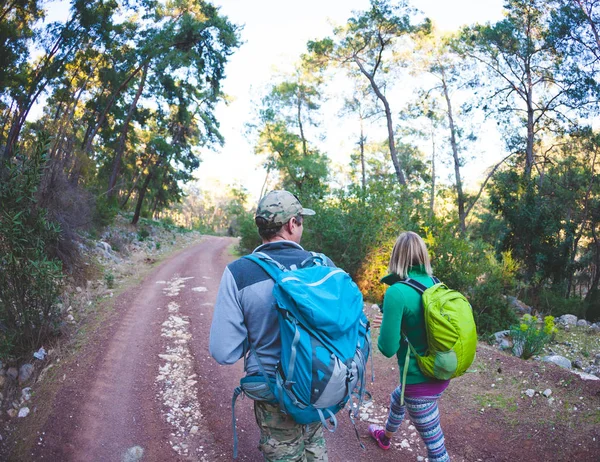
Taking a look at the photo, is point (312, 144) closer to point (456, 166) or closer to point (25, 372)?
point (456, 166)

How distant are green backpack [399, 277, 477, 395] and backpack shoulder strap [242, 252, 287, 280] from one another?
990 mm

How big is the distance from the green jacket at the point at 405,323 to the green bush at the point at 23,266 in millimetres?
4133

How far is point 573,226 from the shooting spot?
1566cm

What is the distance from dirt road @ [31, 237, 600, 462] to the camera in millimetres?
3169

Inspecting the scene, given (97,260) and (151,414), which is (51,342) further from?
(97,260)

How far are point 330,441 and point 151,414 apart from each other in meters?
1.72

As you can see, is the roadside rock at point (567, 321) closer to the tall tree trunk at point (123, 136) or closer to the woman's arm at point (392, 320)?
the woman's arm at point (392, 320)

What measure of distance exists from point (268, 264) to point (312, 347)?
42 centimetres

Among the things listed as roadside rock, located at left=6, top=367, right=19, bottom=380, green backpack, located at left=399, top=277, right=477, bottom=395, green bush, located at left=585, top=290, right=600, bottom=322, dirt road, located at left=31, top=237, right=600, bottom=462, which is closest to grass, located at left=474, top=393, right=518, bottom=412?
dirt road, located at left=31, top=237, right=600, bottom=462

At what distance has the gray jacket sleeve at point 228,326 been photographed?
1.67 metres

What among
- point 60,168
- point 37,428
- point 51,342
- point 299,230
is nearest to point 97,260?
point 60,168

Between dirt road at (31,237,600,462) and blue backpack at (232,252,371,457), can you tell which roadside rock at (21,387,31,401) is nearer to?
dirt road at (31,237,600,462)

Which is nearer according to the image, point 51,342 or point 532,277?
point 51,342

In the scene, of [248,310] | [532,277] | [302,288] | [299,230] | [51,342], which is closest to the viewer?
[302,288]
